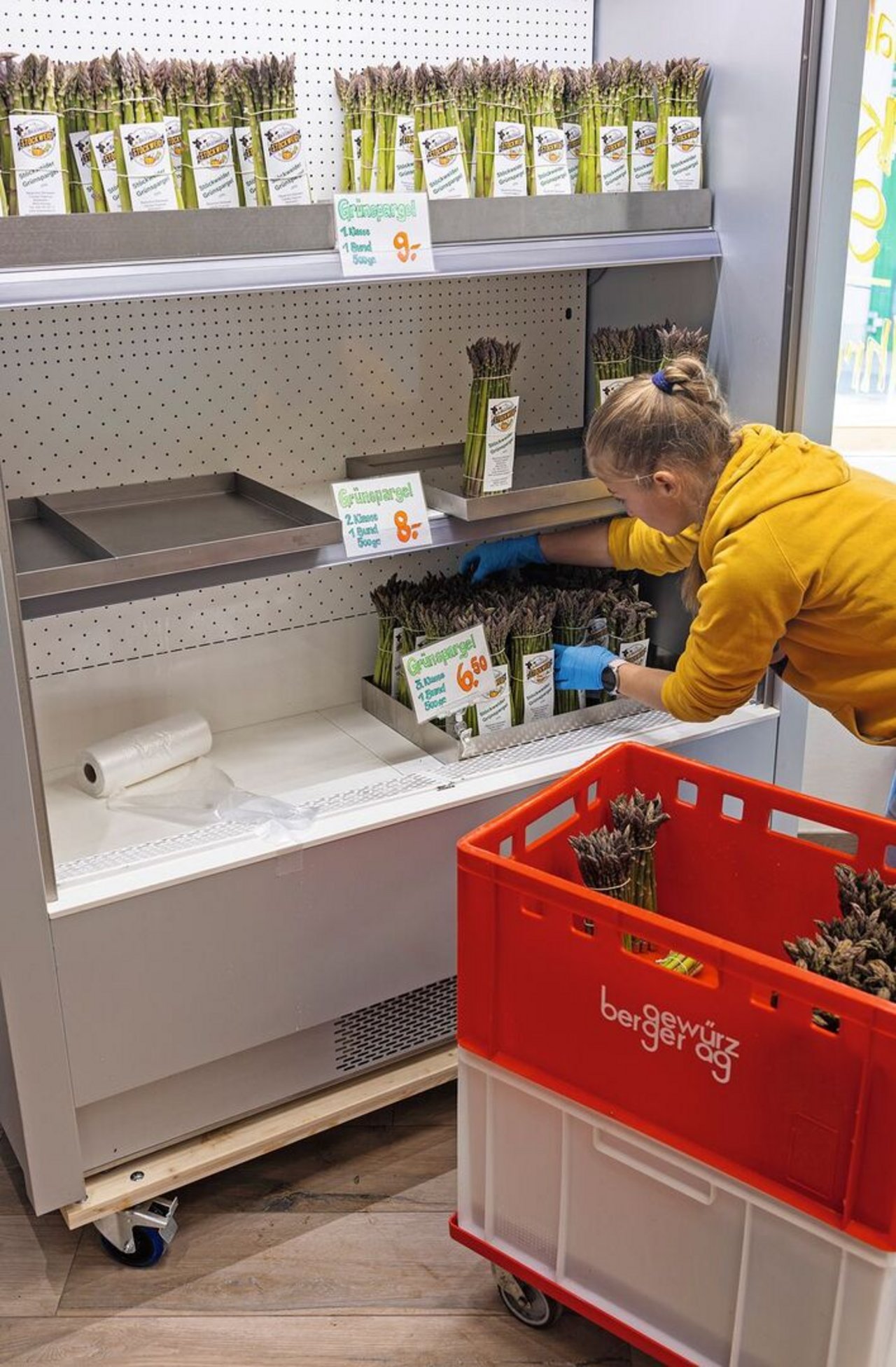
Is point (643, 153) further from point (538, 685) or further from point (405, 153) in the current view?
point (538, 685)

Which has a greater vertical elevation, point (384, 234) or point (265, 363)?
point (384, 234)

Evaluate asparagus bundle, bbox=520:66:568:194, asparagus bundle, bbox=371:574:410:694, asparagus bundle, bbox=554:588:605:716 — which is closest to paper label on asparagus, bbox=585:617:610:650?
asparagus bundle, bbox=554:588:605:716

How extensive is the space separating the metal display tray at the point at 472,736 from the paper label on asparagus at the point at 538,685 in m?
0.03

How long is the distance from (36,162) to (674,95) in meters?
1.32

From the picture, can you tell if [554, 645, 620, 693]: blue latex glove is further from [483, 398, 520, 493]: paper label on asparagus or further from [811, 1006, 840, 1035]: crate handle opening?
[811, 1006, 840, 1035]: crate handle opening

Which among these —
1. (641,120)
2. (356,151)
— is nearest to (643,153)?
(641,120)

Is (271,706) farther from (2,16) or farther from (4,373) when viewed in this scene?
(2,16)

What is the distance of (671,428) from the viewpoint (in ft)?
7.19

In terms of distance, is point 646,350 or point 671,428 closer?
point 671,428

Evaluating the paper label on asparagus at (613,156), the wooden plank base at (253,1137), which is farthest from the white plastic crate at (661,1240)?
the paper label on asparagus at (613,156)

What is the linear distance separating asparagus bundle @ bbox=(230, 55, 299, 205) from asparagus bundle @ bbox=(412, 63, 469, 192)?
26 centimetres

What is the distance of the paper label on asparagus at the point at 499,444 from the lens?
2.53 metres

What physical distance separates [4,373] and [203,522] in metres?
0.45

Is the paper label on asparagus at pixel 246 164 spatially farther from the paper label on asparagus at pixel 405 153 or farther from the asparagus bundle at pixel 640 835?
the asparagus bundle at pixel 640 835
